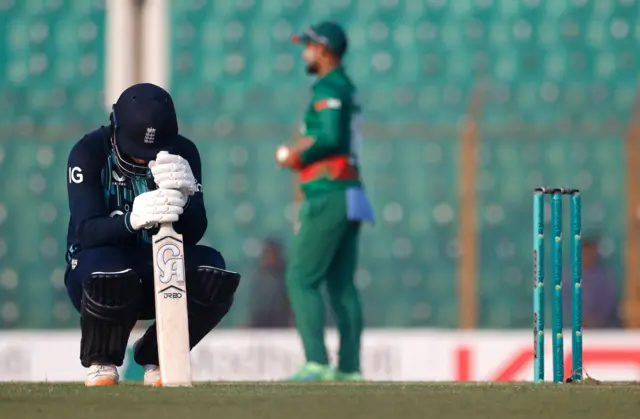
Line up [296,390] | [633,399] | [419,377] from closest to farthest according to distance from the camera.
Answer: [633,399] → [296,390] → [419,377]

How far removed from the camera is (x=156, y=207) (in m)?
4.78

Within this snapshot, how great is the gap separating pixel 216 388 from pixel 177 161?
703 mm

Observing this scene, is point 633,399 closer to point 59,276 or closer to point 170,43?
point 59,276

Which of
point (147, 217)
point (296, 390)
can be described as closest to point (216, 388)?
point (296, 390)

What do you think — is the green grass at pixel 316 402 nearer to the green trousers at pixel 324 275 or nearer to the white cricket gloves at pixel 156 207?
the white cricket gloves at pixel 156 207

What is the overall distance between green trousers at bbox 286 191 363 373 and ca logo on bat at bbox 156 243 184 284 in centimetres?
252

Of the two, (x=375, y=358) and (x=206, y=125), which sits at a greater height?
(x=206, y=125)

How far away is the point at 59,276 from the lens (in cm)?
1209

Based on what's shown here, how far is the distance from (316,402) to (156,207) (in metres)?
0.88

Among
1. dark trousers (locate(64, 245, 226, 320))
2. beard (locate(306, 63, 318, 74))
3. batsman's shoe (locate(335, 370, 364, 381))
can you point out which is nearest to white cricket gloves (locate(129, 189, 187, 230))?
dark trousers (locate(64, 245, 226, 320))

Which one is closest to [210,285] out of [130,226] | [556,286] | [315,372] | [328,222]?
[130,226]

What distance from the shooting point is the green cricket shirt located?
7461 mm

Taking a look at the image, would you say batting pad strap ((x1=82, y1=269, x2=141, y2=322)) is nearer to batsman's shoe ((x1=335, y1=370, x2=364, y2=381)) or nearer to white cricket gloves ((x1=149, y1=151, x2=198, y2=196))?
white cricket gloves ((x1=149, y1=151, x2=198, y2=196))

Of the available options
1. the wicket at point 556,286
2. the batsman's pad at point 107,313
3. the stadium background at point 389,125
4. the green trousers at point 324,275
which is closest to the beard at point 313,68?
the green trousers at point 324,275
